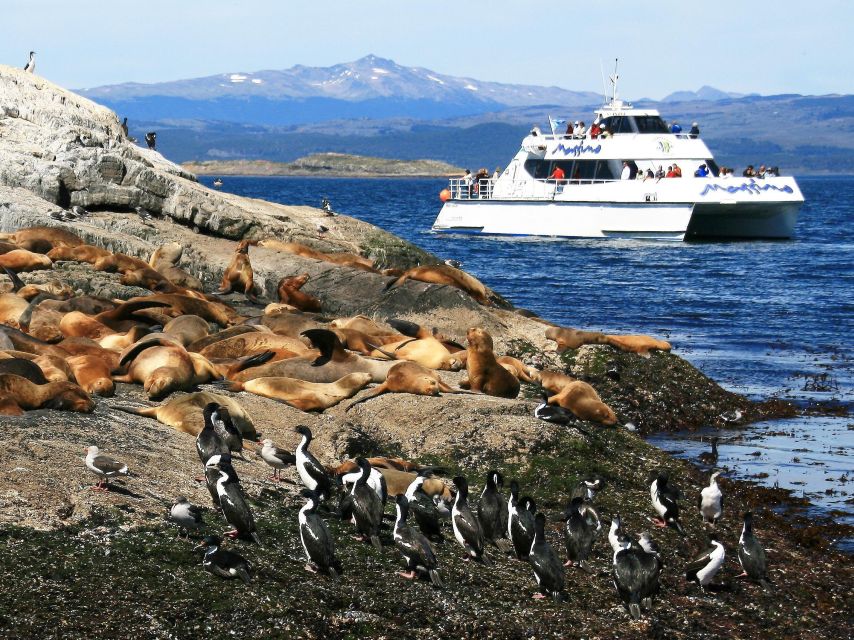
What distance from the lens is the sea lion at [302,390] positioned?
10.7 metres

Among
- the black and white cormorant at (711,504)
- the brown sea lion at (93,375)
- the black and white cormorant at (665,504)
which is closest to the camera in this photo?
the black and white cormorant at (665,504)

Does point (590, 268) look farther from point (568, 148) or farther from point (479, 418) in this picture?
point (479, 418)

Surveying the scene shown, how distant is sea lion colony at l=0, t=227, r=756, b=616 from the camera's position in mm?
7484

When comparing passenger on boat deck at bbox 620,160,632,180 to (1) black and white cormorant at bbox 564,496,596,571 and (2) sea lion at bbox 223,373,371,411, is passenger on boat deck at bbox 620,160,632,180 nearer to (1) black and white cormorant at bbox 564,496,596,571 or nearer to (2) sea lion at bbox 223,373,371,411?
(2) sea lion at bbox 223,373,371,411

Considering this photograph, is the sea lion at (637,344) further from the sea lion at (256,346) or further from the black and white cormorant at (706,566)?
the black and white cormorant at (706,566)

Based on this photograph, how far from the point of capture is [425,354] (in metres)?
12.8

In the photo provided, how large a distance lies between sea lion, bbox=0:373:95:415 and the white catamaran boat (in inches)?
1431

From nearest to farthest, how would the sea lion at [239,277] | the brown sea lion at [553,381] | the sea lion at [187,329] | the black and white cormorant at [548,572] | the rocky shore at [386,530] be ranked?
the rocky shore at [386,530], the black and white cormorant at [548,572], the sea lion at [187,329], the brown sea lion at [553,381], the sea lion at [239,277]

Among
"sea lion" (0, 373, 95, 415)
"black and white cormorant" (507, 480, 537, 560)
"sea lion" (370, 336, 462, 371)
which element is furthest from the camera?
"sea lion" (370, 336, 462, 371)

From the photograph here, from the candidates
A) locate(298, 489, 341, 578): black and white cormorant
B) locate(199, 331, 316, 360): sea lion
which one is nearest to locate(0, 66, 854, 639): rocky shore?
locate(298, 489, 341, 578): black and white cormorant

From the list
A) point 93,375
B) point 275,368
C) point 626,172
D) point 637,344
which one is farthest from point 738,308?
point 93,375

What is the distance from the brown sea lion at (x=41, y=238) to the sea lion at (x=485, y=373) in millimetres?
6434

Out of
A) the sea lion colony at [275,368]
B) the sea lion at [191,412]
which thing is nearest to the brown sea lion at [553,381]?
the sea lion colony at [275,368]

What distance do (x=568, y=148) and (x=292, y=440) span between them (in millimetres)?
36657
